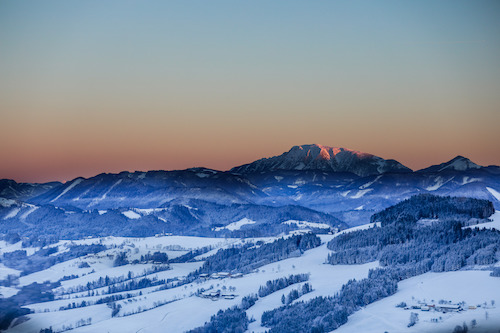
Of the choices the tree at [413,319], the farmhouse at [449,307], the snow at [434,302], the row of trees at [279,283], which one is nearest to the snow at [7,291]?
the row of trees at [279,283]

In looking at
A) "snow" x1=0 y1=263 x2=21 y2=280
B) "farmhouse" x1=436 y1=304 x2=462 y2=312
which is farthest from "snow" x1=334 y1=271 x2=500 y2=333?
"snow" x1=0 y1=263 x2=21 y2=280

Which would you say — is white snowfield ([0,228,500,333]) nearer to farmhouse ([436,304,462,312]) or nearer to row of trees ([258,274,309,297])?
row of trees ([258,274,309,297])

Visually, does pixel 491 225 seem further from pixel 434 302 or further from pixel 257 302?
pixel 434 302

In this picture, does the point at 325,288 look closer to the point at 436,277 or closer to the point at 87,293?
the point at 436,277

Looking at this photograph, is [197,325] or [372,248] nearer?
[197,325]

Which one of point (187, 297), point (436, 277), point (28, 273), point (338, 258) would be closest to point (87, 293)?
point (28, 273)

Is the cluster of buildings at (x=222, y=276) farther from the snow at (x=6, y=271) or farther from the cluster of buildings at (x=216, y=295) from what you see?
the snow at (x=6, y=271)

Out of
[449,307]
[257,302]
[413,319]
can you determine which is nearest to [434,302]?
[449,307]

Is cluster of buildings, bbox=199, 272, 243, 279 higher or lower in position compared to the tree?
higher
